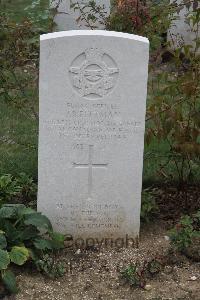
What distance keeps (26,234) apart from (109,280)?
2.07ft

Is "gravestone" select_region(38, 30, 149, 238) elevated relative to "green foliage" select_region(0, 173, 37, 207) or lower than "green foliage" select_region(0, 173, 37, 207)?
elevated

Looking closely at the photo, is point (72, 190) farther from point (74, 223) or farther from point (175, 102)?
point (175, 102)

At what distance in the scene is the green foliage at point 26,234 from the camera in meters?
4.45

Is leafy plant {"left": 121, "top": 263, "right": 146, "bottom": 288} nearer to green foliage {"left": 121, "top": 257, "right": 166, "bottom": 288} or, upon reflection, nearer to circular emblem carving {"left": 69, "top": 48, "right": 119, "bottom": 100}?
green foliage {"left": 121, "top": 257, "right": 166, "bottom": 288}

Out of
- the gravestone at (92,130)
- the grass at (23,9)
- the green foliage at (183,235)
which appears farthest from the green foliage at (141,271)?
the grass at (23,9)

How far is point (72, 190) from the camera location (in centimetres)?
477

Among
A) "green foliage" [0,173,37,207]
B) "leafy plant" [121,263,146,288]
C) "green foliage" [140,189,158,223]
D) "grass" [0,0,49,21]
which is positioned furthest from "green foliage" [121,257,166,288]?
"grass" [0,0,49,21]

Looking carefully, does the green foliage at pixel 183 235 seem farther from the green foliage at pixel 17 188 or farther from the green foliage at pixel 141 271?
the green foliage at pixel 17 188

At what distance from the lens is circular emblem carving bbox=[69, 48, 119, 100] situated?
14.6 ft

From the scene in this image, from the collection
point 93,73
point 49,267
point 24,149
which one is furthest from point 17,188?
point 93,73

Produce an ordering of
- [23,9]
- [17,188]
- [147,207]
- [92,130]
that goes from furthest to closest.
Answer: [23,9] → [17,188] → [147,207] → [92,130]

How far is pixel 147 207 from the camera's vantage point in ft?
16.6

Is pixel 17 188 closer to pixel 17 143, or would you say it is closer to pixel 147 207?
pixel 147 207

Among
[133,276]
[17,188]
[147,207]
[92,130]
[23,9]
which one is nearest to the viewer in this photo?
[133,276]
